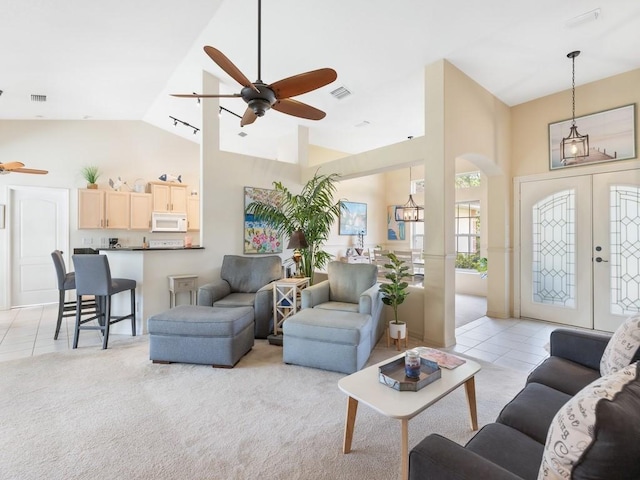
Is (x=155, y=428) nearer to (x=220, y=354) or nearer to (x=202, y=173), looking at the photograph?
(x=220, y=354)

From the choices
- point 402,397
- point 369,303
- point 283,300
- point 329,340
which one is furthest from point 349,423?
point 283,300

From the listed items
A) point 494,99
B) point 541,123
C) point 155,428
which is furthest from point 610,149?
point 155,428

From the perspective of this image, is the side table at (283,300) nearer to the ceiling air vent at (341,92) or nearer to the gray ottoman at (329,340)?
the gray ottoman at (329,340)

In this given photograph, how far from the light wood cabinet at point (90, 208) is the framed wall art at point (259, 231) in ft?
10.0

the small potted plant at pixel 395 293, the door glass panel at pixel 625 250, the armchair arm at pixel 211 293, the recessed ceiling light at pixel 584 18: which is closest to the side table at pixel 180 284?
the armchair arm at pixel 211 293

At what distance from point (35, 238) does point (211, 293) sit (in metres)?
4.25

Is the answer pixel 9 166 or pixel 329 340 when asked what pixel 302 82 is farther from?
pixel 9 166

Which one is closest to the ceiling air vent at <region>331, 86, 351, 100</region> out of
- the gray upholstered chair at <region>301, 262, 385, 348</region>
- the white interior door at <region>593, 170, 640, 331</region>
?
the gray upholstered chair at <region>301, 262, 385, 348</region>

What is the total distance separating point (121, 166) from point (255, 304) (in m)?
4.67

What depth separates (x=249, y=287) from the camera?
4.32 metres

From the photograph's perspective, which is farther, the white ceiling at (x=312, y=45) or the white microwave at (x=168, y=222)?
the white microwave at (x=168, y=222)

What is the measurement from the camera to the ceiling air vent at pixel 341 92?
452 cm

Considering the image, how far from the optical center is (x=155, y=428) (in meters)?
2.02

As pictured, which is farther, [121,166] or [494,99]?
[121,166]
